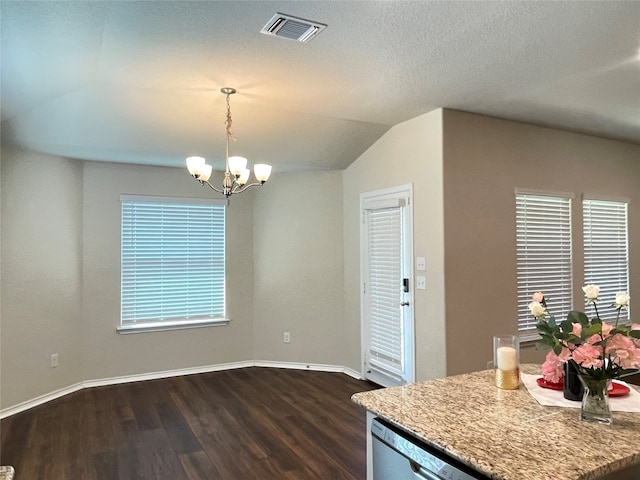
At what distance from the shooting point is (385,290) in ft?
14.9

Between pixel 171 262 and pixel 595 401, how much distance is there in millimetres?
4482

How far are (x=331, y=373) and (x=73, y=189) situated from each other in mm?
3466

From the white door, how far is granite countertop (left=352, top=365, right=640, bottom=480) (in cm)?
225

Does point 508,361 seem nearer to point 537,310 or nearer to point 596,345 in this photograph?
point 537,310

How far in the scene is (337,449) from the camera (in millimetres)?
3199

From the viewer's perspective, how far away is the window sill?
4.86 metres

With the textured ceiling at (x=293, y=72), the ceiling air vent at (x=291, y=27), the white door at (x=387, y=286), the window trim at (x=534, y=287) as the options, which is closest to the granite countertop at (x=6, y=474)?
the textured ceiling at (x=293, y=72)

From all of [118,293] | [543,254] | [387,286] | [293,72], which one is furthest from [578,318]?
[118,293]

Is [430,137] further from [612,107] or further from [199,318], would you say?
[199,318]

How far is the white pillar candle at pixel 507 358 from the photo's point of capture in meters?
1.90

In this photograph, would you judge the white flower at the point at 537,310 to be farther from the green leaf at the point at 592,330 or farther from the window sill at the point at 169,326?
the window sill at the point at 169,326

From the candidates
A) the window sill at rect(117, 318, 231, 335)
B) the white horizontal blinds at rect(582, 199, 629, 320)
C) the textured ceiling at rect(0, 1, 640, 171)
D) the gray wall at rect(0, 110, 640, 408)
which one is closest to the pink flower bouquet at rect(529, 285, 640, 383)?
the textured ceiling at rect(0, 1, 640, 171)

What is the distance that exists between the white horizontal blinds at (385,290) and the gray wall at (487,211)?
615 mm

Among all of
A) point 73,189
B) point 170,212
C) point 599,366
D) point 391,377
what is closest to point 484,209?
point 391,377
